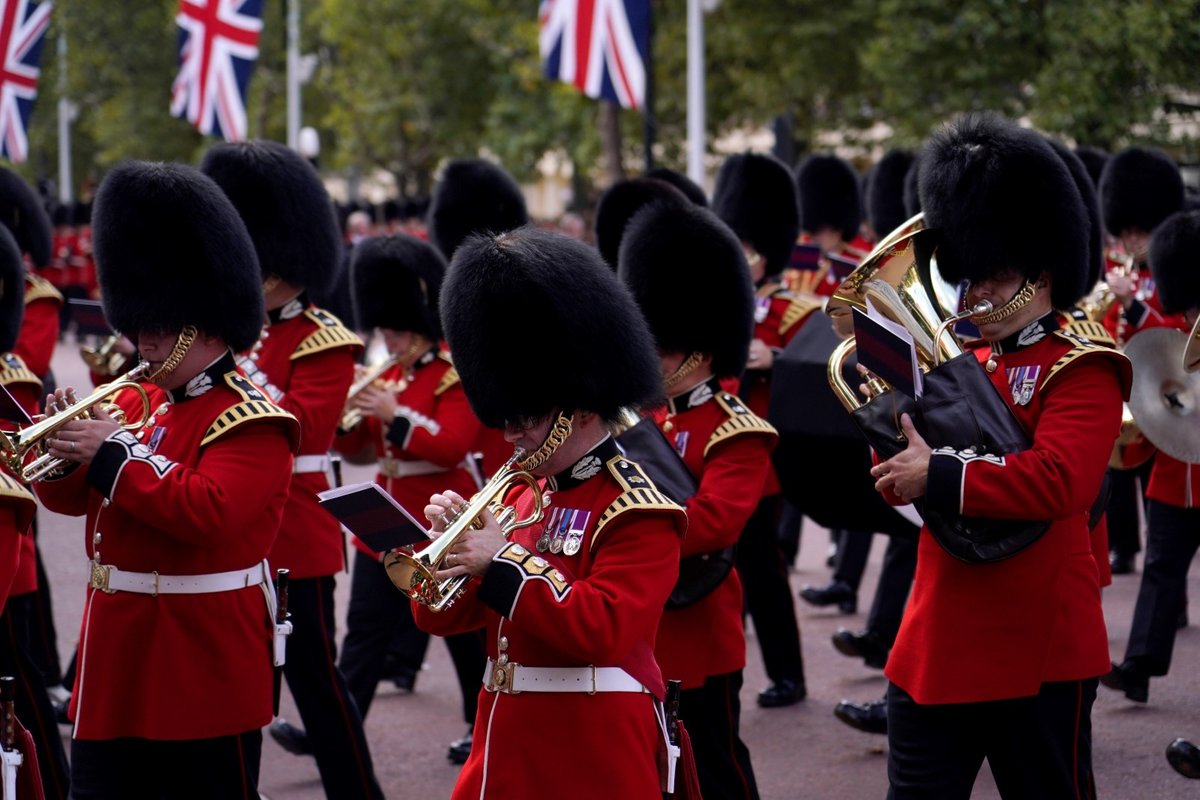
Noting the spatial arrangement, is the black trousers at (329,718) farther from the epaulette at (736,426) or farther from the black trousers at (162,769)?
the epaulette at (736,426)

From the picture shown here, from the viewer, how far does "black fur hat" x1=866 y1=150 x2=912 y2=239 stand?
964cm

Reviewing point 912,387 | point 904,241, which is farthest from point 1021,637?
point 904,241

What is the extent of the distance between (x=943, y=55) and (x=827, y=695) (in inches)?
466

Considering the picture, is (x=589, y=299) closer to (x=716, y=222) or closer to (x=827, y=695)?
(x=716, y=222)

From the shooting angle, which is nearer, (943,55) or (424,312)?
(424,312)

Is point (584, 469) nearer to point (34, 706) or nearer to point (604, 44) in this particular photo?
point (34, 706)

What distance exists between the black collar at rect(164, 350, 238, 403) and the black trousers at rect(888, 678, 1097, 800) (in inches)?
62.6

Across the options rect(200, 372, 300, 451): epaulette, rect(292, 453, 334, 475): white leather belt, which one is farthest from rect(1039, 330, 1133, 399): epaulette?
rect(292, 453, 334, 475): white leather belt

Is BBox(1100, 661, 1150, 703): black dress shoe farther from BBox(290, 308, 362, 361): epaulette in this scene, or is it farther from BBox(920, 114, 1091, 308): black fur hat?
BBox(290, 308, 362, 361): epaulette

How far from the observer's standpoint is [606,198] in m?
6.19

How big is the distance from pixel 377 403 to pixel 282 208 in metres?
0.65

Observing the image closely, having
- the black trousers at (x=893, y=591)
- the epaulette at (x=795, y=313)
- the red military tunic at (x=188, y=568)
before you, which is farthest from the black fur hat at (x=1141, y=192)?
the red military tunic at (x=188, y=568)

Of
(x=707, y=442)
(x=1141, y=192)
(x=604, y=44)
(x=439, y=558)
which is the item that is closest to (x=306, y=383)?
(x=707, y=442)

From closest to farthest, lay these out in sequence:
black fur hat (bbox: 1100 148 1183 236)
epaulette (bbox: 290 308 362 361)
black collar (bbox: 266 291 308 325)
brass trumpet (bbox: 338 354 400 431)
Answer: epaulette (bbox: 290 308 362 361)
black collar (bbox: 266 291 308 325)
brass trumpet (bbox: 338 354 400 431)
black fur hat (bbox: 1100 148 1183 236)
